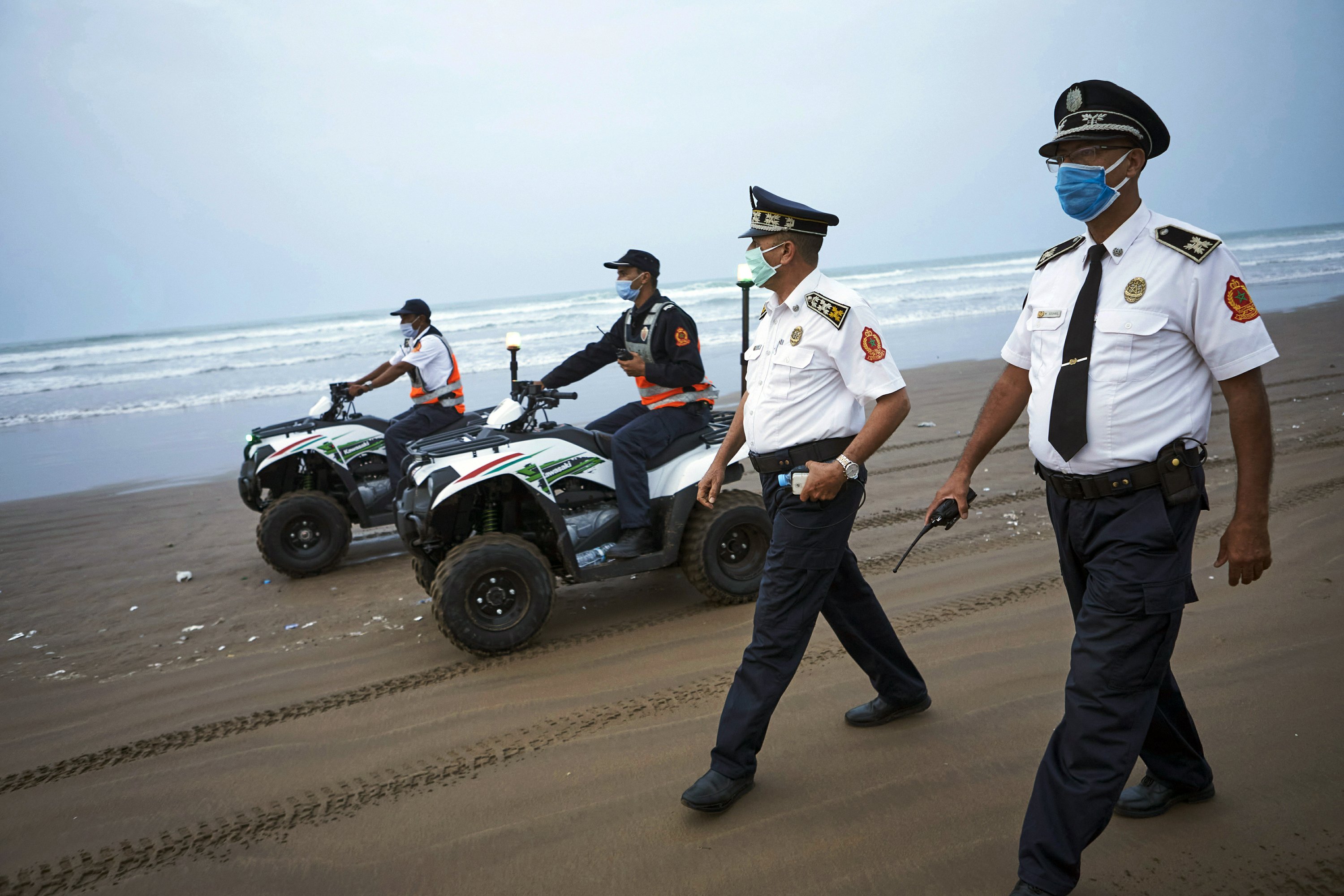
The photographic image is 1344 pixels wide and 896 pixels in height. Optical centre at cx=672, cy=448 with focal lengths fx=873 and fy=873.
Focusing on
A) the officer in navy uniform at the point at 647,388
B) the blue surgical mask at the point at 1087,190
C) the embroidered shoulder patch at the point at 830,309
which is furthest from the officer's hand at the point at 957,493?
the officer in navy uniform at the point at 647,388

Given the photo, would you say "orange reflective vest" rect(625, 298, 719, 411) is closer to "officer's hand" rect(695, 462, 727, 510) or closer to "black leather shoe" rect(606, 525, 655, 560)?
"black leather shoe" rect(606, 525, 655, 560)

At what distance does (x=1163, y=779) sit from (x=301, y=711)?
3.42 metres

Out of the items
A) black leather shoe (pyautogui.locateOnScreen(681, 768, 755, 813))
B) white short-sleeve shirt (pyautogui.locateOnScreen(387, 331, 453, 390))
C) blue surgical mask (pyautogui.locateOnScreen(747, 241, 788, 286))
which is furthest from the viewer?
white short-sleeve shirt (pyautogui.locateOnScreen(387, 331, 453, 390))

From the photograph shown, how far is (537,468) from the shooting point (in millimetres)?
4668

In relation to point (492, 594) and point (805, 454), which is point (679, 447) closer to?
point (492, 594)

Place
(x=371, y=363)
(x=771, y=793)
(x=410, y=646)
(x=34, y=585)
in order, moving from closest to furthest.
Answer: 1. (x=771, y=793)
2. (x=410, y=646)
3. (x=34, y=585)
4. (x=371, y=363)

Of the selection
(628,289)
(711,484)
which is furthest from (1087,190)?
(628,289)

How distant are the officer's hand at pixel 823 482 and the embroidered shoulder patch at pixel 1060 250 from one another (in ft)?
2.50

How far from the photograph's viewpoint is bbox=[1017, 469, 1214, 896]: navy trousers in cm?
216

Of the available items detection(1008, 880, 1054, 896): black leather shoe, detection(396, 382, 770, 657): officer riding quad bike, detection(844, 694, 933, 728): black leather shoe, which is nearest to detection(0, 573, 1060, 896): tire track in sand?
detection(844, 694, 933, 728): black leather shoe

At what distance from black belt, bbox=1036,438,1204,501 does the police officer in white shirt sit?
5.11m

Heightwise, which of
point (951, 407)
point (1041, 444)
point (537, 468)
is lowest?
point (951, 407)

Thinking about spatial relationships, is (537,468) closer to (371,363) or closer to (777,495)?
(777,495)

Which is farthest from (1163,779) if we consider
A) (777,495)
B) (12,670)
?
(12,670)
